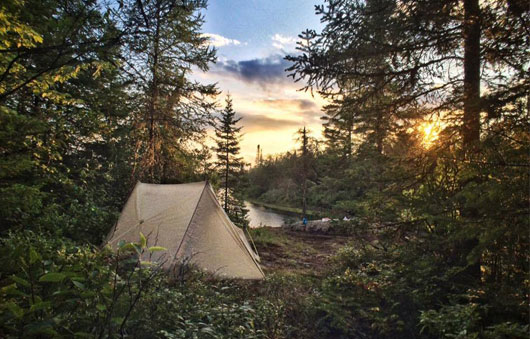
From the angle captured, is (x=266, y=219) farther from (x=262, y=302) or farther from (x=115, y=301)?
(x=115, y=301)

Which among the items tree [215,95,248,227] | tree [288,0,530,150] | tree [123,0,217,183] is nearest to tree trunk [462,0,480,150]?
tree [288,0,530,150]

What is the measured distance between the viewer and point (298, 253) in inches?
408

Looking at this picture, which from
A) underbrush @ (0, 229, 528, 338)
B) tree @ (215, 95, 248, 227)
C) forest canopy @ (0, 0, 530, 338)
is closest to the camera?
underbrush @ (0, 229, 528, 338)

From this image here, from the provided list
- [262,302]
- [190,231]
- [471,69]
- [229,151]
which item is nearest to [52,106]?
[190,231]

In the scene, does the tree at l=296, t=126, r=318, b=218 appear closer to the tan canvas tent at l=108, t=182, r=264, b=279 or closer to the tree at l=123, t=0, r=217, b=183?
the tree at l=123, t=0, r=217, b=183

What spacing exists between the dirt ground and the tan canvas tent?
56.8 inches

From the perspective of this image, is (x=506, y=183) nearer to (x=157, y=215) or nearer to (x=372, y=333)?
(x=372, y=333)

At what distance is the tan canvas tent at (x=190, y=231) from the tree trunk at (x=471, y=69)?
175 inches

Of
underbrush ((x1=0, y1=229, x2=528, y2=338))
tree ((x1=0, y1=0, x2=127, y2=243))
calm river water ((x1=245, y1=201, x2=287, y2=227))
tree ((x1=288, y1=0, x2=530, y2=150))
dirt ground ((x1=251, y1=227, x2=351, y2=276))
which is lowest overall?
calm river water ((x1=245, y1=201, x2=287, y2=227))

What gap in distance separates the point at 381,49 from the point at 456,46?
1.23m

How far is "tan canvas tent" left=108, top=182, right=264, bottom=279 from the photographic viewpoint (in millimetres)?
5777

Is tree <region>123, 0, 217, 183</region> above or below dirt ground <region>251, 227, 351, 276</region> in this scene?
above

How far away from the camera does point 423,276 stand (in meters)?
4.36

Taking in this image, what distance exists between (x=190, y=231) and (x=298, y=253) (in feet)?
17.9
